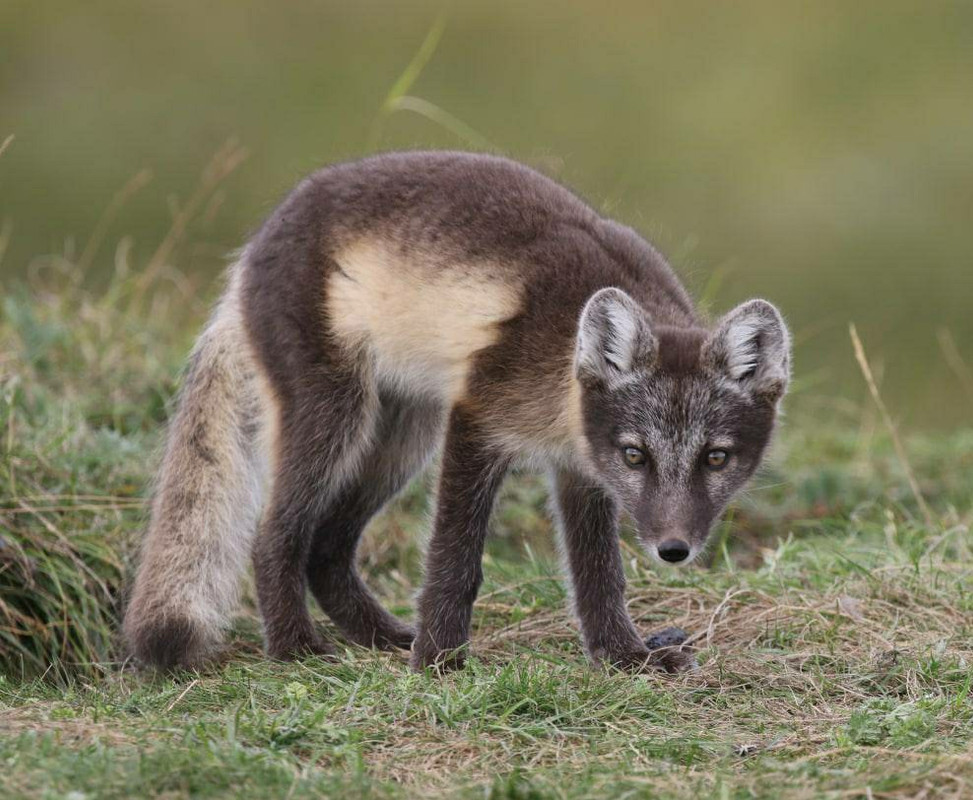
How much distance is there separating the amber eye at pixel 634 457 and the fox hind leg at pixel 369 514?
1124 millimetres

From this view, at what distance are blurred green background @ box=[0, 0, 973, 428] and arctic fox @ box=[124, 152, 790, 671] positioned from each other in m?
6.62

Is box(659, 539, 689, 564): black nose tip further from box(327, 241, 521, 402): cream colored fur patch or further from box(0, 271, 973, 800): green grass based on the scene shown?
box(327, 241, 521, 402): cream colored fur patch

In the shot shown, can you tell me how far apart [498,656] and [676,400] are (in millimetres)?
1127

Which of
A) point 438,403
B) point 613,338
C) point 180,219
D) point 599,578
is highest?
point 613,338

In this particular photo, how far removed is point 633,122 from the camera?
17.5 metres

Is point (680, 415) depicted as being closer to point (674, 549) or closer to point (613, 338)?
point (613, 338)

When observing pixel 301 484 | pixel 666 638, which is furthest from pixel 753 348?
pixel 301 484

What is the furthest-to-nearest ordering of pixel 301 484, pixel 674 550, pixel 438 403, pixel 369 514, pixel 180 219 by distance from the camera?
pixel 180 219 → pixel 369 514 → pixel 438 403 → pixel 301 484 → pixel 674 550

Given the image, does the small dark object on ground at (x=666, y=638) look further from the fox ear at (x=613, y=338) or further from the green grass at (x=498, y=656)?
the fox ear at (x=613, y=338)

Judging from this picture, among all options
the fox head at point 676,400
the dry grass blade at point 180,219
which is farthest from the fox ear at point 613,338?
the dry grass blade at point 180,219

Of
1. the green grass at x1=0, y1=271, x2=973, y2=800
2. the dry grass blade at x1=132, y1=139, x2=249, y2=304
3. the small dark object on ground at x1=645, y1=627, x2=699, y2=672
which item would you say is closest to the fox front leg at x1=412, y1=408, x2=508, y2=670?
the green grass at x1=0, y1=271, x2=973, y2=800

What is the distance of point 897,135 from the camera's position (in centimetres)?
1789

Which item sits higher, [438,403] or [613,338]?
[613,338]

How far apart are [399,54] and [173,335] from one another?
33.7 feet
